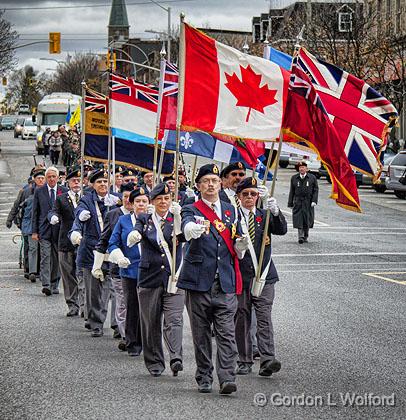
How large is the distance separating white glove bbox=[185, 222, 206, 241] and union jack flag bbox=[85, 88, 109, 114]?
26.0 ft

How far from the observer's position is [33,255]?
2009 cm

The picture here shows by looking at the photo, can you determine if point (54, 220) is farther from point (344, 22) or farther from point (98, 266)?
point (344, 22)

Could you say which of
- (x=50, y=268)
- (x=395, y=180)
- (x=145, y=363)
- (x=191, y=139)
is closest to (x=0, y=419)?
(x=145, y=363)

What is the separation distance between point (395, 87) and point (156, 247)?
41245mm

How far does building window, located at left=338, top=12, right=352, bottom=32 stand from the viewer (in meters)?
53.5

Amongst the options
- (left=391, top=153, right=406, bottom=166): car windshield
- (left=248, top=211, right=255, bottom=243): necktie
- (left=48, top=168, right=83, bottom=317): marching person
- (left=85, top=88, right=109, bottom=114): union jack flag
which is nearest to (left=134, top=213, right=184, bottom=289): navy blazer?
(left=248, top=211, right=255, bottom=243): necktie

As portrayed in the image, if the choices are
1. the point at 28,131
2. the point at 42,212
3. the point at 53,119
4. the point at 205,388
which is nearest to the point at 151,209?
the point at 205,388

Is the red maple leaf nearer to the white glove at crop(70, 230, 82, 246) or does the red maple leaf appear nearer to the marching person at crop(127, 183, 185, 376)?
the marching person at crop(127, 183, 185, 376)

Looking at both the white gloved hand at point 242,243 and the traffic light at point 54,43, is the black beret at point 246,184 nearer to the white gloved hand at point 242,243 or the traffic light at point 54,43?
the white gloved hand at point 242,243

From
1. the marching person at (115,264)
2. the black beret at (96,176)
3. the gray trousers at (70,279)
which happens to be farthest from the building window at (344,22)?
the marching person at (115,264)

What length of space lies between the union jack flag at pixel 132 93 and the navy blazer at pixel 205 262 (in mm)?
5942

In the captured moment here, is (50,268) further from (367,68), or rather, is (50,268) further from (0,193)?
(367,68)

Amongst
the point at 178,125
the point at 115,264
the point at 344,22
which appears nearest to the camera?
the point at 178,125

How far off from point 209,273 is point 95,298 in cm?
403
